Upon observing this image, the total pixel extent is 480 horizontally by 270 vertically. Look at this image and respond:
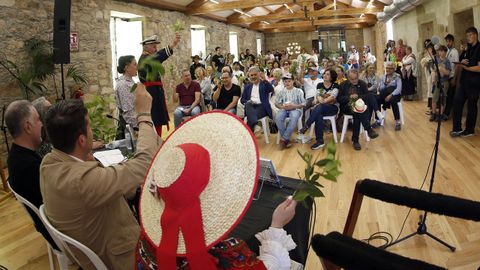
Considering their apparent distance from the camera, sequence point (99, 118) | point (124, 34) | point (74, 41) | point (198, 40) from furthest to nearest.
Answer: point (198, 40), point (124, 34), point (74, 41), point (99, 118)

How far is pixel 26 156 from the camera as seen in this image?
6.75 ft

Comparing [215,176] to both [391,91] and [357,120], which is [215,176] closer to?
[357,120]

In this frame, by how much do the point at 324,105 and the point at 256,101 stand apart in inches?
39.9

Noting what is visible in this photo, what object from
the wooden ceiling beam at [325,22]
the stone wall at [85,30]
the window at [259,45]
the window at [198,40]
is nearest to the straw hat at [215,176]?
the stone wall at [85,30]

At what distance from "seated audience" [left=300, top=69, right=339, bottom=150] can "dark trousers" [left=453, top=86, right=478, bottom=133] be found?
66.3 inches

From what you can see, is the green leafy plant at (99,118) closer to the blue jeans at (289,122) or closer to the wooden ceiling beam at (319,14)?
the blue jeans at (289,122)

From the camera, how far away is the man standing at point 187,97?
5.75 metres

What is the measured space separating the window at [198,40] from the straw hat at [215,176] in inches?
431

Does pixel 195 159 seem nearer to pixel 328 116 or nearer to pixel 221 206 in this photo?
pixel 221 206

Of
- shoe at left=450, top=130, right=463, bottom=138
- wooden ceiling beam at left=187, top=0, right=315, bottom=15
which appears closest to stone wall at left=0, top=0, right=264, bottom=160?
wooden ceiling beam at left=187, top=0, right=315, bottom=15

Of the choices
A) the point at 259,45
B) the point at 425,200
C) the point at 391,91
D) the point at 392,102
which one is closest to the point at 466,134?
the point at 392,102

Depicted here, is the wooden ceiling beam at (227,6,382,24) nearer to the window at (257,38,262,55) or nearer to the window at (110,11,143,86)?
the window at (257,38,262,55)

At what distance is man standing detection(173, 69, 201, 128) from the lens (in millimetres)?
5750

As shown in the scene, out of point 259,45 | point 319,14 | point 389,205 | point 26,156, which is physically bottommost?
point 389,205
